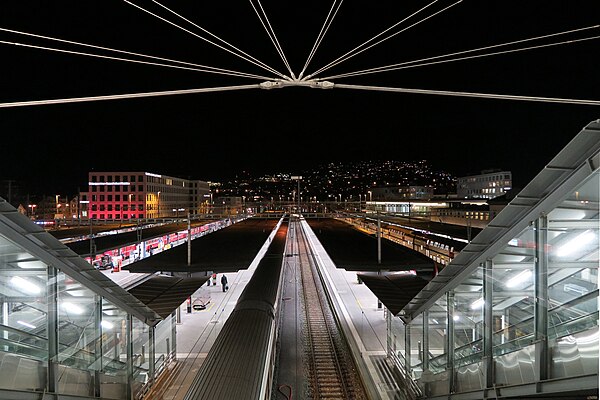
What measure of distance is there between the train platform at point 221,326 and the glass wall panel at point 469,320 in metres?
3.99

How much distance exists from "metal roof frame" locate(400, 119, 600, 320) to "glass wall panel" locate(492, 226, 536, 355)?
143mm

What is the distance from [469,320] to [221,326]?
1138 cm

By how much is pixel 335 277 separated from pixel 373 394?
15.9m

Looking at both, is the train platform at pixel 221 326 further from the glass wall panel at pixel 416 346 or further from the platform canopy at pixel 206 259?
the platform canopy at pixel 206 259

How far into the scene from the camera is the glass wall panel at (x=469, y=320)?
5.80 metres

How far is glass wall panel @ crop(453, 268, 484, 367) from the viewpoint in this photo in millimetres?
5801

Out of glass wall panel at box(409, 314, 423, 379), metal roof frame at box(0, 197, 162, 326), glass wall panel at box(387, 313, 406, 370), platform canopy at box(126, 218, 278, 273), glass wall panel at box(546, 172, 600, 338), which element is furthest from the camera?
platform canopy at box(126, 218, 278, 273)

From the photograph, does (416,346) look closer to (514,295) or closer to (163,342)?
(514,295)

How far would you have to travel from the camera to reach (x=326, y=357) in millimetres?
12742

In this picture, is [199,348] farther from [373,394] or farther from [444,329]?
[444,329]

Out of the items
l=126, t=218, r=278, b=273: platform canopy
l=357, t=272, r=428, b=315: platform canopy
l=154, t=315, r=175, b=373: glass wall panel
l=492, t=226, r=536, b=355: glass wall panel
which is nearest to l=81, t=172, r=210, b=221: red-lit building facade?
l=126, t=218, r=278, b=273: platform canopy

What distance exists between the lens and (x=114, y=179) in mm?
53469

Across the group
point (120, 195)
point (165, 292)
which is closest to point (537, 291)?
point (165, 292)

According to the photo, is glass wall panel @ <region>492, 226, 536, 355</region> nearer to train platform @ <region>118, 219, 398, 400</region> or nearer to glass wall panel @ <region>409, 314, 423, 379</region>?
glass wall panel @ <region>409, 314, 423, 379</region>
